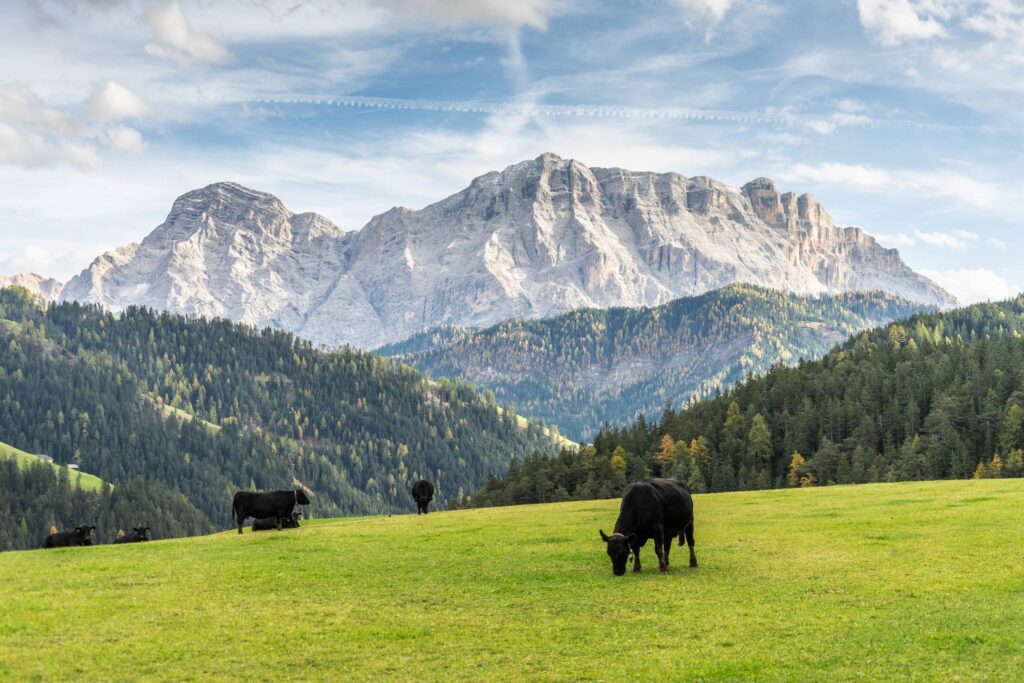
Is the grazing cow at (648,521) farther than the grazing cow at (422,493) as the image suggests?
No

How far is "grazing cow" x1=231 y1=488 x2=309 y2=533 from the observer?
193ft

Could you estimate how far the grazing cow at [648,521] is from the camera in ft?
104

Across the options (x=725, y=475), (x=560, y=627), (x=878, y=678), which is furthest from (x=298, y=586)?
(x=725, y=475)

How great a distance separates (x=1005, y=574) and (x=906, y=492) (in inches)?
1471

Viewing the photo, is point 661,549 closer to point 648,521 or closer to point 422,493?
point 648,521

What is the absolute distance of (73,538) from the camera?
63438 mm

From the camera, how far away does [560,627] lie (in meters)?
24.2

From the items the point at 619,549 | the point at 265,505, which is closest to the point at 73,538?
the point at 265,505

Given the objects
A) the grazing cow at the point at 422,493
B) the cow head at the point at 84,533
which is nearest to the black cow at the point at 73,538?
the cow head at the point at 84,533

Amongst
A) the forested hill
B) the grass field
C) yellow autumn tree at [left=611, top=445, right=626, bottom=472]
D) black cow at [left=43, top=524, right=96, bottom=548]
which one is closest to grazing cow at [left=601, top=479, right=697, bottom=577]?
the grass field

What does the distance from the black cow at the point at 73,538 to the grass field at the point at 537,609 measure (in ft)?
63.2

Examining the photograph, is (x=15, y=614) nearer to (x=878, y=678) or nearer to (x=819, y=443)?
(x=878, y=678)

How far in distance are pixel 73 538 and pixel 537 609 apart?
161 feet

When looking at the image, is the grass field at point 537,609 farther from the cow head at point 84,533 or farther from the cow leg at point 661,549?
the cow head at point 84,533
